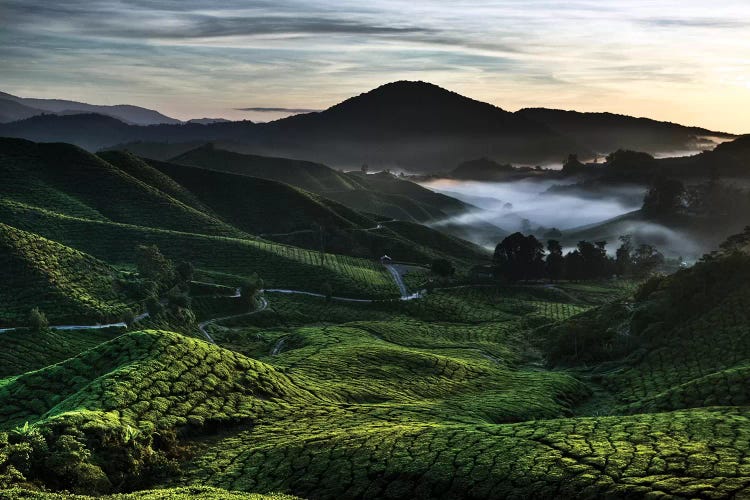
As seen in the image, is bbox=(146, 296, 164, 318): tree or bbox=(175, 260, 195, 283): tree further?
bbox=(175, 260, 195, 283): tree

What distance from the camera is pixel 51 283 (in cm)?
10912

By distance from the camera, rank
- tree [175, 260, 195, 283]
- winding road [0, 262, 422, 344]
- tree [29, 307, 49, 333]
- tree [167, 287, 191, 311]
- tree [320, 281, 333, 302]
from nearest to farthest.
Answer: tree [29, 307, 49, 333] < winding road [0, 262, 422, 344] < tree [167, 287, 191, 311] < tree [175, 260, 195, 283] < tree [320, 281, 333, 302]

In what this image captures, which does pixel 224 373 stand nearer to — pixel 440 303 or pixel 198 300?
pixel 198 300

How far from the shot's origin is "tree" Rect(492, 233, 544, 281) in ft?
638

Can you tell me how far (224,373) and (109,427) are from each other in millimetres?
18949

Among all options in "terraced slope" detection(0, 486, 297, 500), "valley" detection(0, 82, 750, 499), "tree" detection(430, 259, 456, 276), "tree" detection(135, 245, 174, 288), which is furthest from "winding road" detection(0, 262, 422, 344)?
"terraced slope" detection(0, 486, 297, 500)

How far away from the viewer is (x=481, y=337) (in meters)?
132

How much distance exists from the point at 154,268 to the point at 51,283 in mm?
24525

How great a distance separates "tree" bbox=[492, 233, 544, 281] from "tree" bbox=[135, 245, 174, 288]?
98.3 meters

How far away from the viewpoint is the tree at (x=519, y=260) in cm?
19457

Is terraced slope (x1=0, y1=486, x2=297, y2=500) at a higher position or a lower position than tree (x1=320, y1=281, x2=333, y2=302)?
higher

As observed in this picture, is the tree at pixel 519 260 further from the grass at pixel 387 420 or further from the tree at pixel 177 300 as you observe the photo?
the tree at pixel 177 300

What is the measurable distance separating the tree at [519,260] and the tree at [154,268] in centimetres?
9833

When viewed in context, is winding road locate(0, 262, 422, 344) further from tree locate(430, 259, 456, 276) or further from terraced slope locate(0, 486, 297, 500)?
terraced slope locate(0, 486, 297, 500)
